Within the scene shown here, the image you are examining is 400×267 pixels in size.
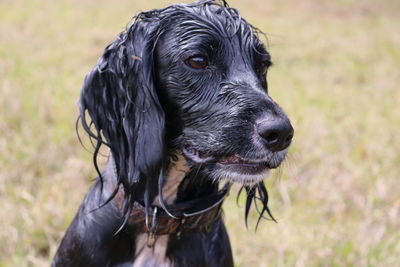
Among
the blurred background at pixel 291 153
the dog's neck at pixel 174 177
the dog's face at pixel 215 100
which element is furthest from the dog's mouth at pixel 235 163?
the blurred background at pixel 291 153

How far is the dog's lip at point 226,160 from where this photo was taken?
226 centimetres

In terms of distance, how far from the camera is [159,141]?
2.29 meters

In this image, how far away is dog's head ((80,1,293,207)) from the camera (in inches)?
88.5

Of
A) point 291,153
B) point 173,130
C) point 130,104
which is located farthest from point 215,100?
point 291,153

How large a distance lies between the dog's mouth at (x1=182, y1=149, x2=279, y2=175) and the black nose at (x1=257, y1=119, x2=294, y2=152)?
0.09 m

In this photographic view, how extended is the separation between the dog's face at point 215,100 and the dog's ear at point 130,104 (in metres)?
0.09

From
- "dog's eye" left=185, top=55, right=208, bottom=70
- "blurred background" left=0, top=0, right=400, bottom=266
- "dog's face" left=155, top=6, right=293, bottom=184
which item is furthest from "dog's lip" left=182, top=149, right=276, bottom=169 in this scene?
"blurred background" left=0, top=0, right=400, bottom=266

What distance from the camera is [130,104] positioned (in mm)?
2324

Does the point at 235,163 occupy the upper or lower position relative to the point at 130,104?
lower

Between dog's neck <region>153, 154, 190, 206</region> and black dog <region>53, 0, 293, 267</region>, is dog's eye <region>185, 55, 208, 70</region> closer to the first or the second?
black dog <region>53, 0, 293, 267</region>

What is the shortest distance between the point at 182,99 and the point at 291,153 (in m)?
2.42

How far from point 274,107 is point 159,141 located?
18.5 inches

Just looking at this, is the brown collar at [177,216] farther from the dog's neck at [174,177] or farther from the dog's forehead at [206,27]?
the dog's forehead at [206,27]

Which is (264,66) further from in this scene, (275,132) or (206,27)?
(275,132)
